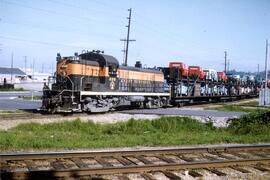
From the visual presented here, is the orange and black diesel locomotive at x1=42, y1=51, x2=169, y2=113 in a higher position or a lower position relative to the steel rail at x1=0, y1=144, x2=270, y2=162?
higher

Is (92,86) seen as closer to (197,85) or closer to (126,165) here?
(126,165)

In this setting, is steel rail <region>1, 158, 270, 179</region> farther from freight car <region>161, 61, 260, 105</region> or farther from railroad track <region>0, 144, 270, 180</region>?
freight car <region>161, 61, 260, 105</region>

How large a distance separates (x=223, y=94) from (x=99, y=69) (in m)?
22.9

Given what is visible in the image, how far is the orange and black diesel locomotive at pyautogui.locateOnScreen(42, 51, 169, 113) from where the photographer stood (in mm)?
19844

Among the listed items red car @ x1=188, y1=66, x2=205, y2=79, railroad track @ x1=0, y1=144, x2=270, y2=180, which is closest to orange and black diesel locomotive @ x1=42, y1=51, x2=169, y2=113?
red car @ x1=188, y1=66, x2=205, y2=79

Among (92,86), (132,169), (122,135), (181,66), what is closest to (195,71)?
(181,66)

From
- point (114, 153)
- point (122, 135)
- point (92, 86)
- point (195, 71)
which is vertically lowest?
point (122, 135)

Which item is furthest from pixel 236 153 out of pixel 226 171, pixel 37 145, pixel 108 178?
pixel 37 145

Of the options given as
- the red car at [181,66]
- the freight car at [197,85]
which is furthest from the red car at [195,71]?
the red car at [181,66]

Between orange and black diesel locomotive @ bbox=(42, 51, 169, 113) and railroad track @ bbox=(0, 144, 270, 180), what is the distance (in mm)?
10423

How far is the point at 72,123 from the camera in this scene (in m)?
15.3

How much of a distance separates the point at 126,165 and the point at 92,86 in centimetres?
1288

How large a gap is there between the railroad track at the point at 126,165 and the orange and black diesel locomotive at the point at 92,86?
1042cm

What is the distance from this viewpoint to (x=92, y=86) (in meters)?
21.2
